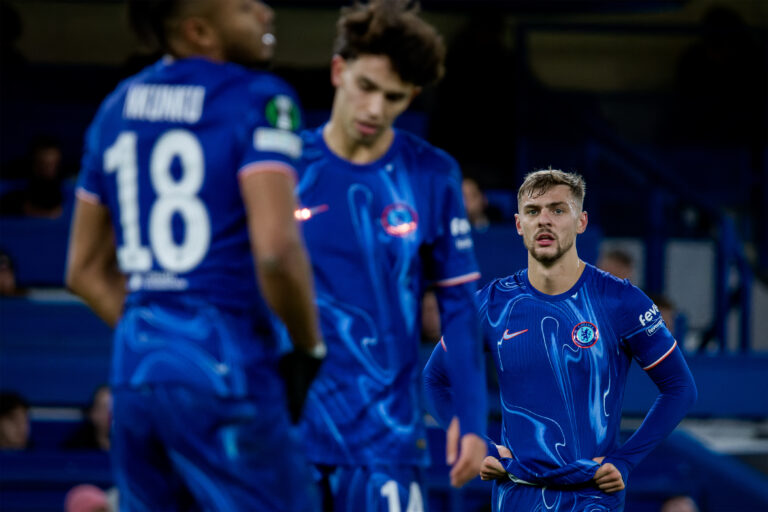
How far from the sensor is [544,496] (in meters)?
2.95

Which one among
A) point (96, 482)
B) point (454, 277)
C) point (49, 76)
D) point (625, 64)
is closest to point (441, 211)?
point (454, 277)

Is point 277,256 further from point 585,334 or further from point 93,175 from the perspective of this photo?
point 585,334

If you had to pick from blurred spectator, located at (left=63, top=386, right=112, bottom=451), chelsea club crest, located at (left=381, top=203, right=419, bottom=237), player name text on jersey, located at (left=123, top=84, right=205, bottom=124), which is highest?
player name text on jersey, located at (left=123, top=84, right=205, bottom=124)

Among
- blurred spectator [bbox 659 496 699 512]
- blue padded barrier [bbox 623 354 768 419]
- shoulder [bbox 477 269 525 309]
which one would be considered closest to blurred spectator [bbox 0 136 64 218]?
blue padded barrier [bbox 623 354 768 419]

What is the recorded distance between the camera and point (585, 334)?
9.61 feet

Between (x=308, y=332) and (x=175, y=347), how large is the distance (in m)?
0.24

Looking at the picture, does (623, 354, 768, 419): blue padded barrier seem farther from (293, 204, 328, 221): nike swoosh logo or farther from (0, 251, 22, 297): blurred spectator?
(293, 204, 328, 221): nike swoosh logo

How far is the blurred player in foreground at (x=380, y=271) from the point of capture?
2574 mm

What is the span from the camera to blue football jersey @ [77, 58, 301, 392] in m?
1.93

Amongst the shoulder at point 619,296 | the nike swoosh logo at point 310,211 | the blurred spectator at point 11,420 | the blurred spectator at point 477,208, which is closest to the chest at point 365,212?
the nike swoosh logo at point 310,211

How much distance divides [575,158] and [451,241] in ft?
21.2

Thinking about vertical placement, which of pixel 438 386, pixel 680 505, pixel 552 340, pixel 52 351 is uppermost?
pixel 552 340

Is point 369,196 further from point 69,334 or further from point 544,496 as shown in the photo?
point 69,334

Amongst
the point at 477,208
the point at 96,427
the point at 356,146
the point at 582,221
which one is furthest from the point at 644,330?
the point at 477,208
